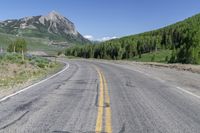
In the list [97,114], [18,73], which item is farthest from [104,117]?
[18,73]

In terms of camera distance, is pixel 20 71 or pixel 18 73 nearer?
pixel 18 73

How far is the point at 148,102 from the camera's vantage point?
35.7 feet

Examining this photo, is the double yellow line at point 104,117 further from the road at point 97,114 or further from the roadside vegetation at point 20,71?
the roadside vegetation at point 20,71

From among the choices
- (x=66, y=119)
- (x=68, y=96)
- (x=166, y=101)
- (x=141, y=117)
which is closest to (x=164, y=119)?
(x=141, y=117)

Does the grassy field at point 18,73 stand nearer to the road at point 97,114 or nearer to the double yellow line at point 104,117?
the road at point 97,114

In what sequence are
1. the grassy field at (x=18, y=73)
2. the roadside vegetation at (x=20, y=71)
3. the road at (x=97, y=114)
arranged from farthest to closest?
the roadside vegetation at (x=20, y=71)
the grassy field at (x=18, y=73)
the road at (x=97, y=114)

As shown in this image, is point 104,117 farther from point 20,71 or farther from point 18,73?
point 20,71

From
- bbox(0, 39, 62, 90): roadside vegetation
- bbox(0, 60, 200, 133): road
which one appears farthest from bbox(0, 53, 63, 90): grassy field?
bbox(0, 60, 200, 133): road

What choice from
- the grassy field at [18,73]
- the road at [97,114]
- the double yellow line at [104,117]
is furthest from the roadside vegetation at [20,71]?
the double yellow line at [104,117]

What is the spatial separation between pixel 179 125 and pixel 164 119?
66 cm

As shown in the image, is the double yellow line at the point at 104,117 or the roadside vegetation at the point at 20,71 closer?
the double yellow line at the point at 104,117

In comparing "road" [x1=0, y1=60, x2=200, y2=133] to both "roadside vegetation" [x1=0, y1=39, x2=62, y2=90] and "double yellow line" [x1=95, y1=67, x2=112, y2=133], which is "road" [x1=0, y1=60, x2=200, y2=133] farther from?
"roadside vegetation" [x1=0, y1=39, x2=62, y2=90]

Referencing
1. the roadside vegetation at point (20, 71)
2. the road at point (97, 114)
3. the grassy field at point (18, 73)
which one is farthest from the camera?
the roadside vegetation at point (20, 71)

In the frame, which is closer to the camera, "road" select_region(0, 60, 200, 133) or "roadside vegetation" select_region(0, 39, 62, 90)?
"road" select_region(0, 60, 200, 133)
